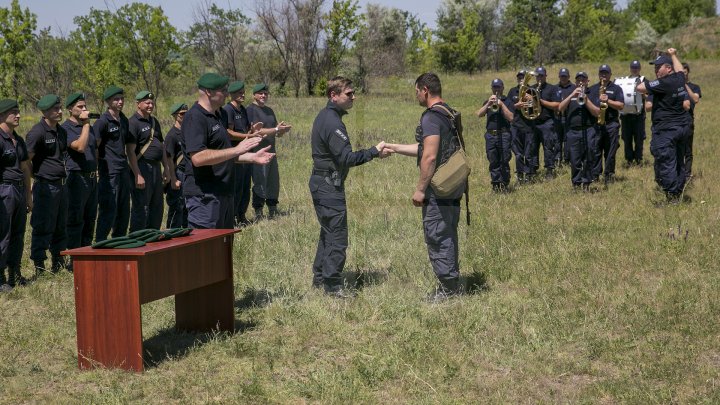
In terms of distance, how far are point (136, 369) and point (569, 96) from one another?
29.3 ft

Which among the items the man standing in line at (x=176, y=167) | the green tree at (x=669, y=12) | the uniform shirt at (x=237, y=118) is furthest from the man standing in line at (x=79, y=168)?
the green tree at (x=669, y=12)

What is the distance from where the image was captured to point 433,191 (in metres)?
7.01

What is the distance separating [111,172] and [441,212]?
470 centimetres

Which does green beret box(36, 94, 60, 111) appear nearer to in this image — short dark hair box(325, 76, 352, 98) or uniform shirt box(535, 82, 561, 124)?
short dark hair box(325, 76, 352, 98)

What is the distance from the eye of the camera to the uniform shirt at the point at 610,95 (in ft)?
42.6

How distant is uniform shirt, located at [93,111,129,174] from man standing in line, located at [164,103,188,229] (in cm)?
85

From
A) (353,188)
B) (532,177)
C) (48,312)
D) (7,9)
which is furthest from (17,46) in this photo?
(48,312)

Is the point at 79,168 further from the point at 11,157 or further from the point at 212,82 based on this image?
the point at 212,82

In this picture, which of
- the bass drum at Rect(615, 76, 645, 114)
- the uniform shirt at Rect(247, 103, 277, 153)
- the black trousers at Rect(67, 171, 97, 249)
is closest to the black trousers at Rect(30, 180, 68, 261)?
the black trousers at Rect(67, 171, 97, 249)

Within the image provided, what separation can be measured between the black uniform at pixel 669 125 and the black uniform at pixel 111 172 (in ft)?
22.3

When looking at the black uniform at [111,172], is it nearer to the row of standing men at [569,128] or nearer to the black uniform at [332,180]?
the black uniform at [332,180]

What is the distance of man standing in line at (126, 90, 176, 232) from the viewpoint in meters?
10.1

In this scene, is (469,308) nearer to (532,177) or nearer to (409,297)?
(409,297)

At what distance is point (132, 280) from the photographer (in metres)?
5.53
